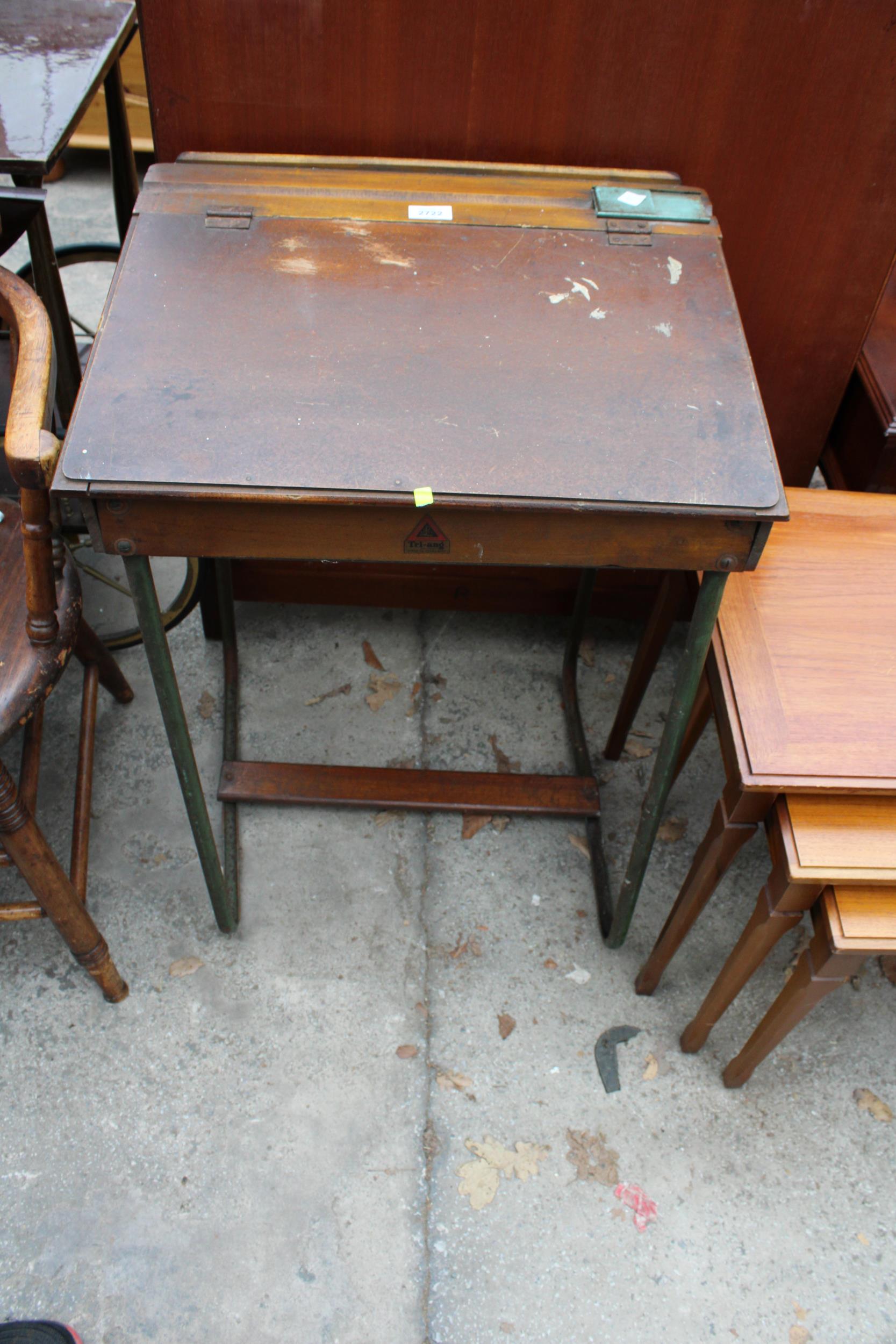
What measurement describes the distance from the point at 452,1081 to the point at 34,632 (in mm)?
1107

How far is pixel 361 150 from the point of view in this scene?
1.85 m

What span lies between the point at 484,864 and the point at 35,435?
1.31 m

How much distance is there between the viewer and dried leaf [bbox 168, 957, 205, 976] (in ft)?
6.45

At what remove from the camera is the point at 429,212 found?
1646 mm

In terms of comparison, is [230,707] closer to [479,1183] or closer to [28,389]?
[28,389]

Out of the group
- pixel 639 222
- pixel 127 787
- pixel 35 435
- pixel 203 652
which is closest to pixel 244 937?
pixel 127 787

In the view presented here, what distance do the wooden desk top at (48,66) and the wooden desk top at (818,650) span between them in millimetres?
1556

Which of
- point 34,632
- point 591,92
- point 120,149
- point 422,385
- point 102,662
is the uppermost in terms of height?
point 591,92

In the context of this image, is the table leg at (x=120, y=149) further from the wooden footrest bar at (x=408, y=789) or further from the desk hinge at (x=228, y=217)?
the wooden footrest bar at (x=408, y=789)

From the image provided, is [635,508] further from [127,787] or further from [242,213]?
[127,787]

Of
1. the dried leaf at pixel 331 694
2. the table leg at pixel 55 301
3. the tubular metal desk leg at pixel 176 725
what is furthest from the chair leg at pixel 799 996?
the table leg at pixel 55 301

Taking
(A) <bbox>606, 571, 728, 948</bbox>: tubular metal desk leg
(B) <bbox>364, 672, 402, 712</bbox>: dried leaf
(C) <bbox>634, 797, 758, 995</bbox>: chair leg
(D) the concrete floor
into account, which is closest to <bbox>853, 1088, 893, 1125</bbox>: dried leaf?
(D) the concrete floor

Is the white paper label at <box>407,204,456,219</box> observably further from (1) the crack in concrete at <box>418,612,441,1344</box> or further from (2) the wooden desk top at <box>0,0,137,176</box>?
(1) the crack in concrete at <box>418,612,441,1344</box>

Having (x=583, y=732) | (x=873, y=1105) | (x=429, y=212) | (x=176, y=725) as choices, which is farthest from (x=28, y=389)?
(x=873, y=1105)
